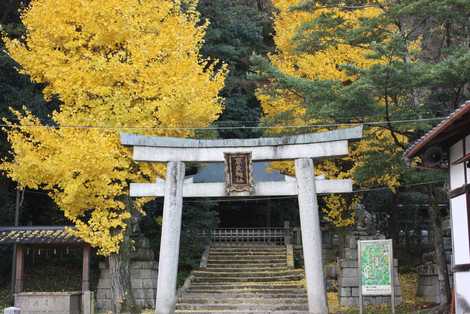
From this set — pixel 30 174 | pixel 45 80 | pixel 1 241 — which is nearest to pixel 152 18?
pixel 45 80

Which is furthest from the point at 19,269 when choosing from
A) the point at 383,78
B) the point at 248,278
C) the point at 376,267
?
the point at 383,78

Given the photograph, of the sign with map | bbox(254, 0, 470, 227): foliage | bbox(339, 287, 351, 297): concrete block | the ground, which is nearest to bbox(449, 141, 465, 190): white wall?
bbox(254, 0, 470, 227): foliage

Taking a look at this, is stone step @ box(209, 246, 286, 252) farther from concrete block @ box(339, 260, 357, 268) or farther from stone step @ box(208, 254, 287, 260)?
concrete block @ box(339, 260, 357, 268)

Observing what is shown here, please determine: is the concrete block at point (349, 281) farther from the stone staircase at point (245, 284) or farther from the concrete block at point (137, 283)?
the concrete block at point (137, 283)

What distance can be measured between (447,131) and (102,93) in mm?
9303

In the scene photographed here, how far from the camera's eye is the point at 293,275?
2267 centimetres

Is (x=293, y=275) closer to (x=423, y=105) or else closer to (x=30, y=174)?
(x=423, y=105)

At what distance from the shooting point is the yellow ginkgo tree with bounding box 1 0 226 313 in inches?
641

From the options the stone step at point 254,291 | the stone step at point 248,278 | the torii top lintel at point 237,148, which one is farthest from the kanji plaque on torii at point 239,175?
the stone step at point 248,278

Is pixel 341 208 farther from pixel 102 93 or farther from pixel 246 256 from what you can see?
pixel 102 93

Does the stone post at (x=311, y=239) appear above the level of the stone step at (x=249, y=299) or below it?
above

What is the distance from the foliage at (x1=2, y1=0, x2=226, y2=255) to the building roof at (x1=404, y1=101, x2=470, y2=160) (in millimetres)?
6494

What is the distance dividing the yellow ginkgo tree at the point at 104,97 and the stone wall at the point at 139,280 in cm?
293

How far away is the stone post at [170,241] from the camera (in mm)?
15945
